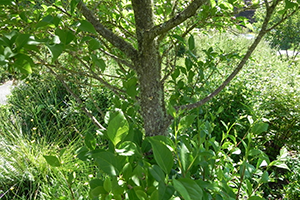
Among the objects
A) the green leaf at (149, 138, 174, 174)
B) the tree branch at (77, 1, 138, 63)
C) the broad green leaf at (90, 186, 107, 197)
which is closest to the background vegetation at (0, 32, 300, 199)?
the tree branch at (77, 1, 138, 63)

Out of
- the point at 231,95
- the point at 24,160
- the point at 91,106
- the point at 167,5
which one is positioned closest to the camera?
the point at 167,5

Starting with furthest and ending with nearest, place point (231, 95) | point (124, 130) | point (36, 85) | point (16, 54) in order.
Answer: point (36, 85) → point (231, 95) → point (124, 130) → point (16, 54)

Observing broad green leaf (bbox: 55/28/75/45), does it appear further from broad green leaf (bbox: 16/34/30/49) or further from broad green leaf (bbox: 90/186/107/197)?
broad green leaf (bbox: 90/186/107/197)

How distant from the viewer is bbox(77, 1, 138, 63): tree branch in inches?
30.4

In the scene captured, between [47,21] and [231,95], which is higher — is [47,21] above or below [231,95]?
above

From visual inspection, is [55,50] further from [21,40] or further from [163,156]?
[163,156]

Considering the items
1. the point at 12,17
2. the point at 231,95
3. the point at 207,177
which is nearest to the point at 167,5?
the point at 12,17

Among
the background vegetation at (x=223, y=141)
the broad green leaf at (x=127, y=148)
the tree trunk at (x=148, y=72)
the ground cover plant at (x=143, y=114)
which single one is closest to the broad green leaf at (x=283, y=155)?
the ground cover plant at (x=143, y=114)

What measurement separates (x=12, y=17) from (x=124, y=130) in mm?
464

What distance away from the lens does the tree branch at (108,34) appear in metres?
0.77

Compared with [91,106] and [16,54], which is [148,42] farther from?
[91,106]

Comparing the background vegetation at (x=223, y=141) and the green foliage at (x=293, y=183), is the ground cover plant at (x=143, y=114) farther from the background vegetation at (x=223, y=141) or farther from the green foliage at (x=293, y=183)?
the green foliage at (x=293, y=183)

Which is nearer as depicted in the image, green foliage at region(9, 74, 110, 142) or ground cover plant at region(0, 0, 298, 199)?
ground cover plant at region(0, 0, 298, 199)

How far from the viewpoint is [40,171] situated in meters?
2.11
